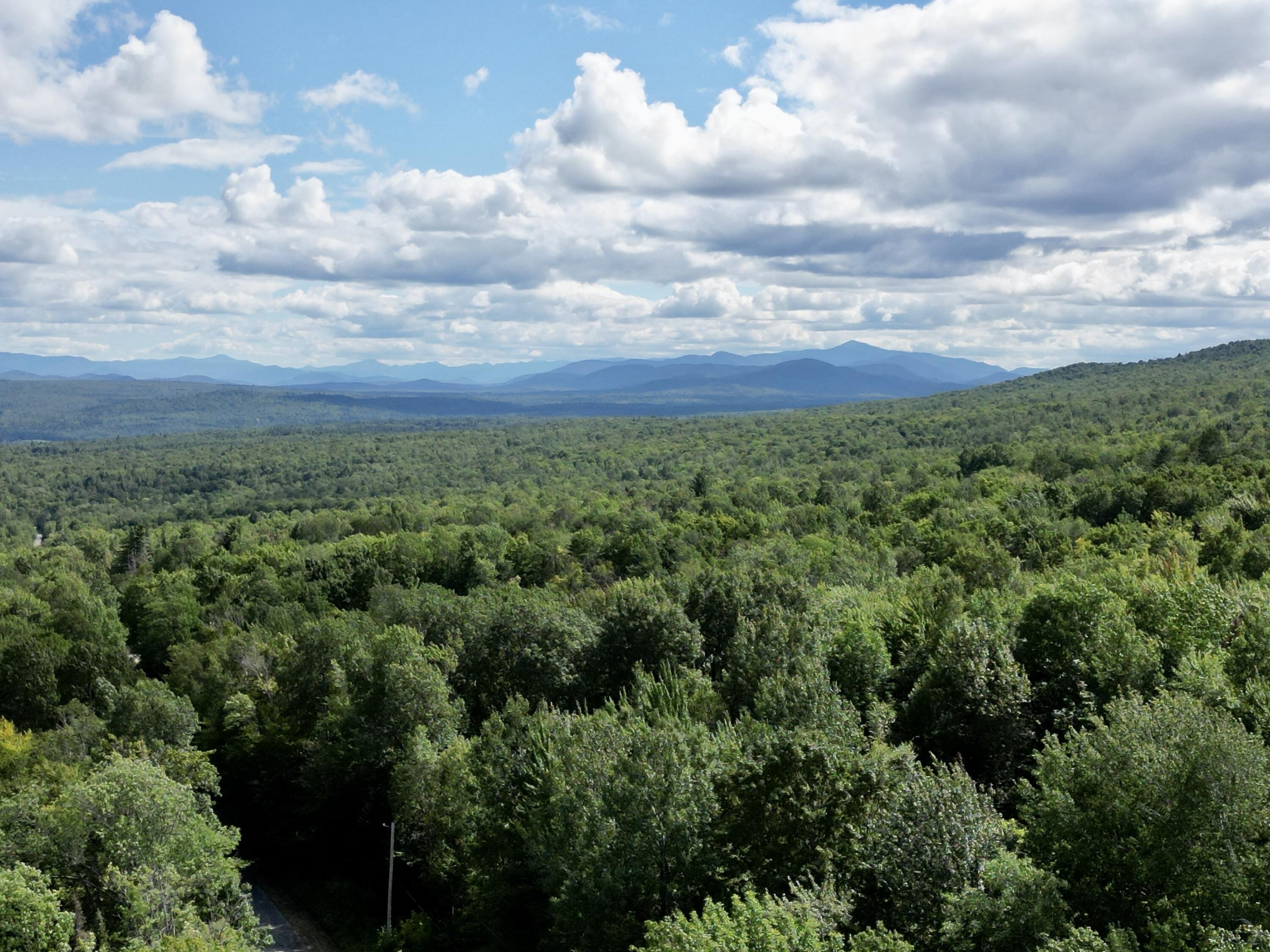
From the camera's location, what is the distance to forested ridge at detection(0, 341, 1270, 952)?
1762 centimetres

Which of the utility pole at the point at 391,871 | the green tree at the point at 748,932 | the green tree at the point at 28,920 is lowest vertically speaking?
the utility pole at the point at 391,871

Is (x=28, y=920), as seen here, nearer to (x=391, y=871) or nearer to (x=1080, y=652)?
(x=391, y=871)

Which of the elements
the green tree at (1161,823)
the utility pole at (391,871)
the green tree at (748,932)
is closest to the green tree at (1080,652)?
the green tree at (1161,823)

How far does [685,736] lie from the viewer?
23.7 meters

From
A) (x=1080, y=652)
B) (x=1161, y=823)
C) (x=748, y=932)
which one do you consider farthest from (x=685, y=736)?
(x=1080, y=652)

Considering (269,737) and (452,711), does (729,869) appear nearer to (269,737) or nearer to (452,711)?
(452,711)

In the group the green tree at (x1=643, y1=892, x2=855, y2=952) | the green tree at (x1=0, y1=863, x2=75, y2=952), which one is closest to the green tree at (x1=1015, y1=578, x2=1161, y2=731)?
the green tree at (x1=643, y1=892, x2=855, y2=952)

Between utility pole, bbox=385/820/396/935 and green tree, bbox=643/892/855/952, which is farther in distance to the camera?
utility pole, bbox=385/820/396/935

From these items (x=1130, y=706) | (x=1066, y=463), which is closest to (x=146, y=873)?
(x=1130, y=706)

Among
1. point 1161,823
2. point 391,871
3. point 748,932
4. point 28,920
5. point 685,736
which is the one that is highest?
point 1161,823

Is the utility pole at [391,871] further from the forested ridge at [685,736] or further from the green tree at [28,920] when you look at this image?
the green tree at [28,920]

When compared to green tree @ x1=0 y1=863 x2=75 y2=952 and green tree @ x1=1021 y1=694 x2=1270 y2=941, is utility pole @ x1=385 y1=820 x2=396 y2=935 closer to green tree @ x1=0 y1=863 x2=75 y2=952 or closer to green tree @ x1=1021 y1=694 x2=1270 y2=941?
green tree @ x1=0 y1=863 x2=75 y2=952

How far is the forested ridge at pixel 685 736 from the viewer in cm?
1762

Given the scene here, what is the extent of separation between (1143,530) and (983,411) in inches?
4870
